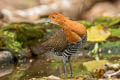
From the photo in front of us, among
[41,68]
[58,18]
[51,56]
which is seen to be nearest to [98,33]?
[51,56]

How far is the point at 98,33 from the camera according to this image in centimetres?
1141

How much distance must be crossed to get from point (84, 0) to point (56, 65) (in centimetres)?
872

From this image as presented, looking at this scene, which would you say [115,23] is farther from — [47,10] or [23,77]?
[47,10]

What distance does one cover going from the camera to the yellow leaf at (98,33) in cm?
1127

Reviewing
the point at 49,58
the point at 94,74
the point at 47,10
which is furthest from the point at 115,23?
the point at 47,10

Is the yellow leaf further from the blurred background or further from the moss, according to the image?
the moss

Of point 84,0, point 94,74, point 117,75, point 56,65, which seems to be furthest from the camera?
point 84,0

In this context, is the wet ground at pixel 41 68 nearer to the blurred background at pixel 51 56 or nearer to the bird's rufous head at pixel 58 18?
the blurred background at pixel 51 56

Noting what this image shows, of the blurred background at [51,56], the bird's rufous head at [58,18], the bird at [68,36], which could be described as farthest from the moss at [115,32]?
the bird's rufous head at [58,18]

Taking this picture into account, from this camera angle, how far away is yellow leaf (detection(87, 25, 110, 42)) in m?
11.3

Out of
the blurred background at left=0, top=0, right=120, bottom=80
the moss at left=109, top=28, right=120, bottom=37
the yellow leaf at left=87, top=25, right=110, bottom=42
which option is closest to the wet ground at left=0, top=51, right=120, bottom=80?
the blurred background at left=0, top=0, right=120, bottom=80

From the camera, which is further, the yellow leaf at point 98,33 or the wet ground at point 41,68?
the yellow leaf at point 98,33

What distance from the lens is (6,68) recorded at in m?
10.1

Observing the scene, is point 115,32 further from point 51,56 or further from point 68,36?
point 68,36
